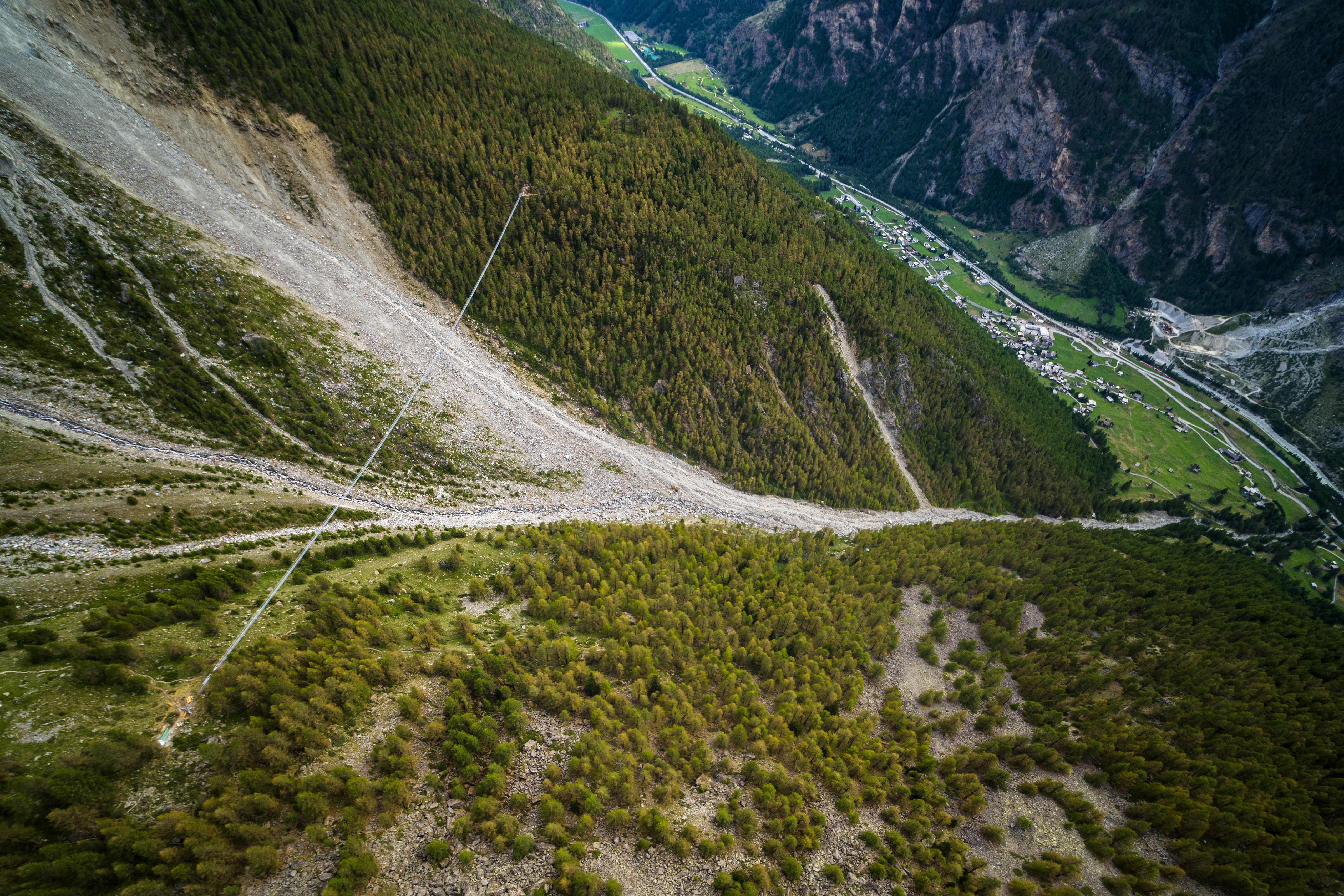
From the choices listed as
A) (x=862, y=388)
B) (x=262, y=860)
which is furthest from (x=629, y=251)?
(x=262, y=860)

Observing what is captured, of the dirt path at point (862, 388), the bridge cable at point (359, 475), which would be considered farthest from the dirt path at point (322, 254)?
the dirt path at point (862, 388)

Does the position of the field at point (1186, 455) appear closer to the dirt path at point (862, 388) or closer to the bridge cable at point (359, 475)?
the dirt path at point (862, 388)

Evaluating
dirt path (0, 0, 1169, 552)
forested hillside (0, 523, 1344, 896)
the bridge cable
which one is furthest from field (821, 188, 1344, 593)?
the bridge cable

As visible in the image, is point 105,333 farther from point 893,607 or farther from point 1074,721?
point 1074,721

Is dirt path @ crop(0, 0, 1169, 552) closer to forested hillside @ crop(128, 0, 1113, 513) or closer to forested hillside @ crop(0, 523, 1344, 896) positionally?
forested hillside @ crop(128, 0, 1113, 513)

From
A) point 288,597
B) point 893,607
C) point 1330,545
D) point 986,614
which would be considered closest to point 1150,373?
point 1330,545

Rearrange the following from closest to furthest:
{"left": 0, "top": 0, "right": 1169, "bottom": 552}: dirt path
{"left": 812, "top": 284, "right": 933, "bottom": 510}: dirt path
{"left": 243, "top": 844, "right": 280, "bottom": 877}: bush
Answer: {"left": 243, "top": 844, "right": 280, "bottom": 877}: bush → {"left": 0, "top": 0, "right": 1169, "bottom": 552}: dirt path → {"left": 812, "top": 284, "right": 933, "bottom": 510}: dirt path
